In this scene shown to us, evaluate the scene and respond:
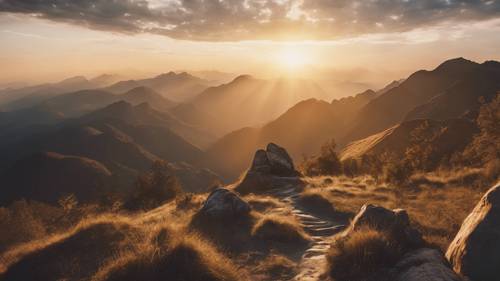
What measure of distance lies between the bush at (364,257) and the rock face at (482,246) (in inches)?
59.3

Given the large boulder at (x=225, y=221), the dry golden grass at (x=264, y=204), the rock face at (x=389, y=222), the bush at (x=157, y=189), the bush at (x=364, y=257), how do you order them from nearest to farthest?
1. the bush at (x=364, y=257)
2. the rock face at (x=389, y=222)
3. the large boulder at (x=225, y=221)
4. the dry golden grass at (x=264, y=204)
5. the bush at (x=157, y=189)

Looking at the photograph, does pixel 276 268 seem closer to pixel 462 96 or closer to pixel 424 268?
pixel 424 268

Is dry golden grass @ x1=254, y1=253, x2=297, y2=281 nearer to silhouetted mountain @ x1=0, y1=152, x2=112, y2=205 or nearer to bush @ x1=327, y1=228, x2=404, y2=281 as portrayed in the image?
bush @ x1=327, y1=228, x2=404, y2=281

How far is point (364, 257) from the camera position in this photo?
963cm

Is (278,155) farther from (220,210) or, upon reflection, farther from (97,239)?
(97,239)

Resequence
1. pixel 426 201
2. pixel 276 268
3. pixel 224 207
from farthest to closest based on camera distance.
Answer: pixel 426 201, pixel 224 207, pixel 276 268

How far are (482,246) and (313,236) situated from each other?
7354mm

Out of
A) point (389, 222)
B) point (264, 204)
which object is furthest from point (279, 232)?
point (264, 204)

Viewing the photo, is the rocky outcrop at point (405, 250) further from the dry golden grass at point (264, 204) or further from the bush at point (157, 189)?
Answer: the bush at point (157, 189)

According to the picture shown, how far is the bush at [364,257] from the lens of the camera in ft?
31.1

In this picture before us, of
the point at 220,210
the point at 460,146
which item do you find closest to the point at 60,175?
the point at 460,146

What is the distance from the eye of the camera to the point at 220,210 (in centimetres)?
1692

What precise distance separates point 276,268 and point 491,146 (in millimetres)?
23285

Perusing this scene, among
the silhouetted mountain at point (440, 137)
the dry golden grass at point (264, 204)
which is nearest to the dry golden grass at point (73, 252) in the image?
the dry golden grass at point (264, 204)
